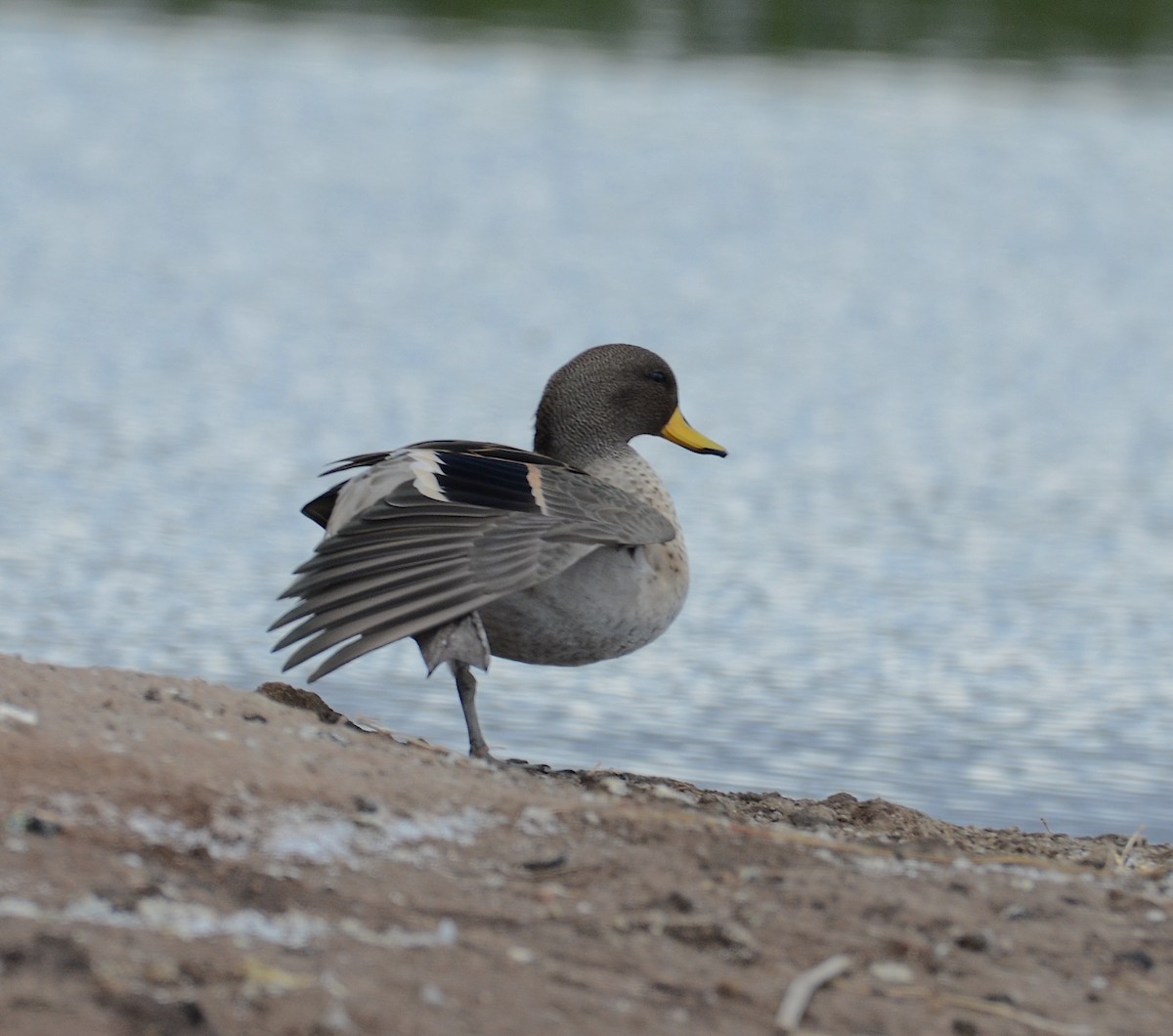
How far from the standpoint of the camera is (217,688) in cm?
513

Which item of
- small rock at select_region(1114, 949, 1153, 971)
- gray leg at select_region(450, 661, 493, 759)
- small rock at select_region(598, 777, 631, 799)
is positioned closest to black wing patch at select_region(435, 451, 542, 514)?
gray leg at select_region(450, 661, 493, 759)

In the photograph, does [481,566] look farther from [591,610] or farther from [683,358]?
[683,358]

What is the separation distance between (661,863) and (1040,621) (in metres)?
4.93

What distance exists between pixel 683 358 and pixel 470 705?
8388 millimetres

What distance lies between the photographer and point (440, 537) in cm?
548

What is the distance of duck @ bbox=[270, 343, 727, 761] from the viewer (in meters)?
5.23

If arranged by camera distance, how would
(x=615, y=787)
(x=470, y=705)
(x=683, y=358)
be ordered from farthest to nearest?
(x=683, y=358) < (x=470, y=705) < (x=615, y=787)

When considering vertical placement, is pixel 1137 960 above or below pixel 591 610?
below

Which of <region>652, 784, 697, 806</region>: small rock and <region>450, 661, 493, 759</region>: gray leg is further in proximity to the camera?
<region>450, 661, 493, 759</region>: gray leg

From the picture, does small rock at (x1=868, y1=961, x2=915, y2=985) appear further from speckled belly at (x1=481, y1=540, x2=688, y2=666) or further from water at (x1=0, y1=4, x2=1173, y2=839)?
water at (x1=0, y1=4, x2=1173, y2=839)

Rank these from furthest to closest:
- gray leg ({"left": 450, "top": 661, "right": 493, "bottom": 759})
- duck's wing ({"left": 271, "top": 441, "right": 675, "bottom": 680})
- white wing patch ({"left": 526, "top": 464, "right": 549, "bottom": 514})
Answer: white wing patch ({"left": 526, "top": 464, "right": 549, "bottom": 514})
gray leg ({"left": 450, "top": 661, "right": 493, "bottom": 759})
duck's wing ({"left": 271, "top": 441, "right": 675, "bottom": 680})

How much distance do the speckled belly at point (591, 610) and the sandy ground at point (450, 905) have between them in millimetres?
735

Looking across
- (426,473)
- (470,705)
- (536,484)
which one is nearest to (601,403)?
(536,484)

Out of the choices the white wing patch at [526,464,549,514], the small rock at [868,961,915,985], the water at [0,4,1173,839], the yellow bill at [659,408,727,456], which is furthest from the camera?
the water at [0,4,1173,839]
